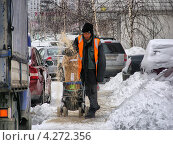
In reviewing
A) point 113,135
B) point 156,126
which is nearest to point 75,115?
point 156,126

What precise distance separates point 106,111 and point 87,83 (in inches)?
67.3

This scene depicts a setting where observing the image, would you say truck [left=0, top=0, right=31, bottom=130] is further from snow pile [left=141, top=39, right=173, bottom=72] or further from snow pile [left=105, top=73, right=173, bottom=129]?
snow pile [left=141, top=39, right=173, bottom=72]

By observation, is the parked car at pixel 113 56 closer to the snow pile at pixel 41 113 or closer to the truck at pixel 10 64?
the snow pile at pixel 41 113

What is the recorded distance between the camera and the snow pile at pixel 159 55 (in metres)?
11.6

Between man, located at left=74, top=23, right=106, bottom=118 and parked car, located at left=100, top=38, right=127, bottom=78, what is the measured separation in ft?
30.5

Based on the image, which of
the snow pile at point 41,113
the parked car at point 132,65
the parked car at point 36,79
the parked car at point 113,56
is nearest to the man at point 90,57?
the snow pile at point 41,113

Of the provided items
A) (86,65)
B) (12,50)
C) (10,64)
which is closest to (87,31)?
(86,65)

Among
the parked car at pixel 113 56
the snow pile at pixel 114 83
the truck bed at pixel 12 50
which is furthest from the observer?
the parked car at pixel 113 56

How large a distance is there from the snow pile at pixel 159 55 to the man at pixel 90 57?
9.64 feet

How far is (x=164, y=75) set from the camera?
32.6ft

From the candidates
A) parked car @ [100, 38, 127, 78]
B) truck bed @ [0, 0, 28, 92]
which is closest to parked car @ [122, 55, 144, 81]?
parked car @ [100, 38, 127, 78]

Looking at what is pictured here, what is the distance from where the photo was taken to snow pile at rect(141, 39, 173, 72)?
11.6 m

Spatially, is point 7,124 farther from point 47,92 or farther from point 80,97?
point 47,92

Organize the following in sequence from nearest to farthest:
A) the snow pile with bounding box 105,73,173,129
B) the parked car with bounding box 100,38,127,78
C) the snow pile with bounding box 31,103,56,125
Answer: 1. the snow pile with bounding box 105,73,173,129
2. the snow pile with bounding box 31,103,56,125
3. the parked car with bounding box 100,38,127,78
